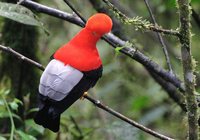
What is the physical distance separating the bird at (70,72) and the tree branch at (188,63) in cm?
26

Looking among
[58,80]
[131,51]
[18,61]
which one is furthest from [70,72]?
[18,61]

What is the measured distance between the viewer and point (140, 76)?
561cm

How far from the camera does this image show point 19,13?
91.7 inches

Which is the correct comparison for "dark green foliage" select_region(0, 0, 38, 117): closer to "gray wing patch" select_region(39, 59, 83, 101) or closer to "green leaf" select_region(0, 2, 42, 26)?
"green leaf" select_region(0, 2, 42, 26)

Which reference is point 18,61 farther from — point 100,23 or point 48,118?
point 100,23

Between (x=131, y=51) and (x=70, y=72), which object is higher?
(x=131, y=51)

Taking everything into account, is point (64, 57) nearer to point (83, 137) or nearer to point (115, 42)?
point (115, 42)

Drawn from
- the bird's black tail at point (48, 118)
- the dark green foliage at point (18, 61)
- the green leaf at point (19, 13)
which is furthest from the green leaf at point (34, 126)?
the bird's black tail at point (48, 118)

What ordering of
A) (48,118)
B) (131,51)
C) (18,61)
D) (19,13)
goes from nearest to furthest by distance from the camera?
(48,118), (131,51), (19,13), (18,61)

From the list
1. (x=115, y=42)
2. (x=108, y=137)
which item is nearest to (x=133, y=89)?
(x=108, y=137)

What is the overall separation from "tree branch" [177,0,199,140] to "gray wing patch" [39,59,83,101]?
0.38m

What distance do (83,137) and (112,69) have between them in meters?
1.20

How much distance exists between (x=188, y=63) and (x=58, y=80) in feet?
1.47

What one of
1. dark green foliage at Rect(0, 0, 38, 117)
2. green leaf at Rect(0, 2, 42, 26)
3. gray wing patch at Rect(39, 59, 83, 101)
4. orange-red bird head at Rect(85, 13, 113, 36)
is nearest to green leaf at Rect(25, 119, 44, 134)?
dark green foliage at Rect(0, 0, 38, 117)
